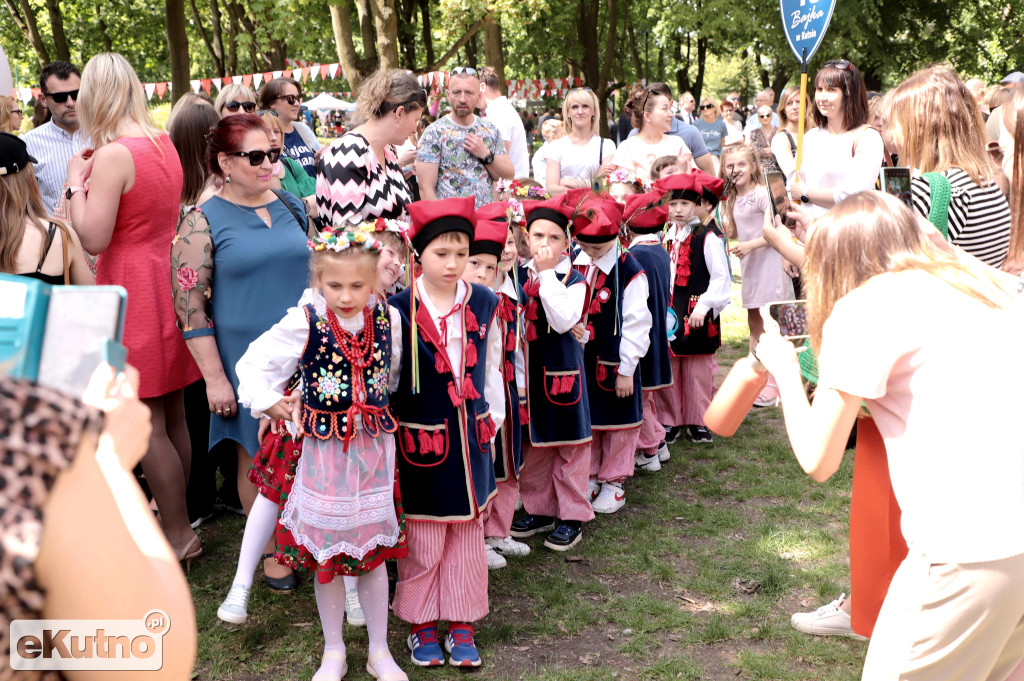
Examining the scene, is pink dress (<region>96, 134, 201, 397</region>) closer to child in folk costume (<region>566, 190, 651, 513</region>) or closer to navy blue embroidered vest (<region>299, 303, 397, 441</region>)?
navy blue embroidered vest (<region>299, 303, 397, 441</region>)

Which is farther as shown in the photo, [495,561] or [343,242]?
[495,561]

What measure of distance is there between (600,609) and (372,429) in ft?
4.86

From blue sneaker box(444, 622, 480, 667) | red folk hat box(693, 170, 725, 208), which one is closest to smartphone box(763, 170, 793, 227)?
red folk hat box(693, 170, 725, 208)

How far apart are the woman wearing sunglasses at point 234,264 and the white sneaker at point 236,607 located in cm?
62

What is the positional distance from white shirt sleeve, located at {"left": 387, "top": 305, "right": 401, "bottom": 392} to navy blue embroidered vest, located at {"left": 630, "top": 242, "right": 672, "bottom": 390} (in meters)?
2.14

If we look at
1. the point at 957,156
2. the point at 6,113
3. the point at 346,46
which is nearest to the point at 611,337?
the point at 957,156

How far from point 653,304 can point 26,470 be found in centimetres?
464

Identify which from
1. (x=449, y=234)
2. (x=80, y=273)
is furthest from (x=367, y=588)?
(x=80, y=273)

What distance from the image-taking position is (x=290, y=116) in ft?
20.6

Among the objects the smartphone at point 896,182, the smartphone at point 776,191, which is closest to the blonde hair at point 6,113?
the smartphone at point 776,191

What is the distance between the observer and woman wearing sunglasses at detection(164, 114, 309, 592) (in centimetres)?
374

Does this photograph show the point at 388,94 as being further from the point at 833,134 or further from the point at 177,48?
the point at 177,48

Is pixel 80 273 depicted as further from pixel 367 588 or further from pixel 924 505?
pixel 924 505

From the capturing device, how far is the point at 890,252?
2398mm
